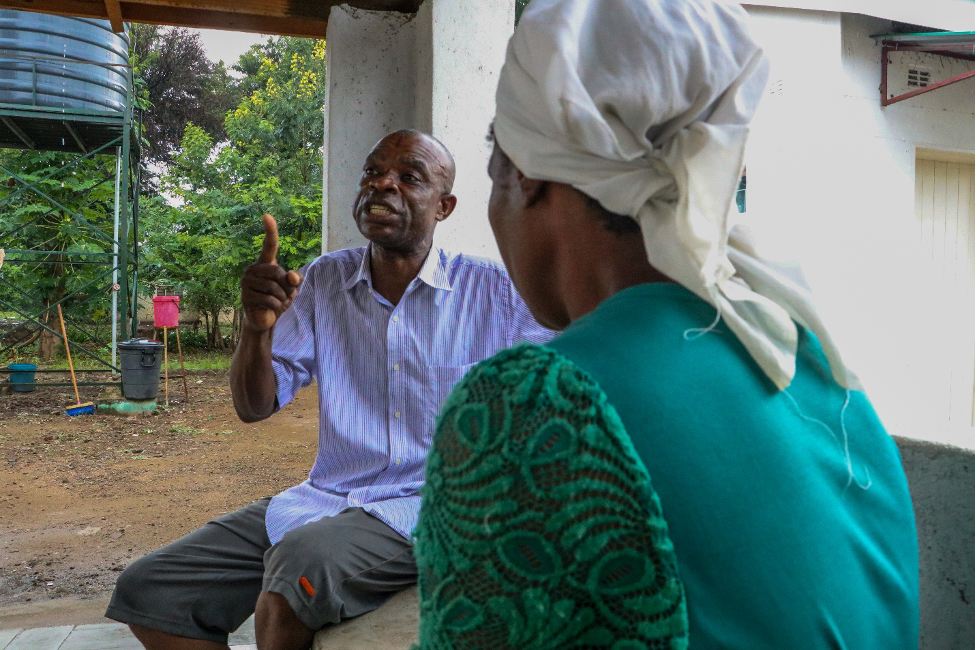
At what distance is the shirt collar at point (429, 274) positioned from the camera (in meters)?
2.50

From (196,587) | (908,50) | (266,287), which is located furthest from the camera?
(908,50)

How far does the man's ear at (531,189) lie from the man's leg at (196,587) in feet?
5.25

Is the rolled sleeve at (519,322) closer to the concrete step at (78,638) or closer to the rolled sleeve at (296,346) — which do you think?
the rolled sleeve at (296,346)

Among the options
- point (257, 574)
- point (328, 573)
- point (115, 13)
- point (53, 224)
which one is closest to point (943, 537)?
point (328, 573)

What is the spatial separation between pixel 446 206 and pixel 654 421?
2144 mm

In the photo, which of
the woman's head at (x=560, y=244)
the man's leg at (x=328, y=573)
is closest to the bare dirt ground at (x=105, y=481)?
the man's leg at (x=328, y=573)

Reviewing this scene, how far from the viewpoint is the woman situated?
70cm

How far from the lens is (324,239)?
3.28 metres

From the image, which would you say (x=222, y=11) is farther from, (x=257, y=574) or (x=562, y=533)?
(x=562, y=533)

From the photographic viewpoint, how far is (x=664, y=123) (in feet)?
2.89

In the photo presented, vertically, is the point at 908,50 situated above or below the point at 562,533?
above

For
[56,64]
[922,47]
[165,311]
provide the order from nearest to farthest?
1. [922,47]
2. [56,64]
3. [165,311]

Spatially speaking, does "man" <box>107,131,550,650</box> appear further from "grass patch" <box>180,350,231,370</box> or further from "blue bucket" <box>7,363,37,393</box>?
"grass patch" <box>180,350,231,370</box>

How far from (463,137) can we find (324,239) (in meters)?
0.76
